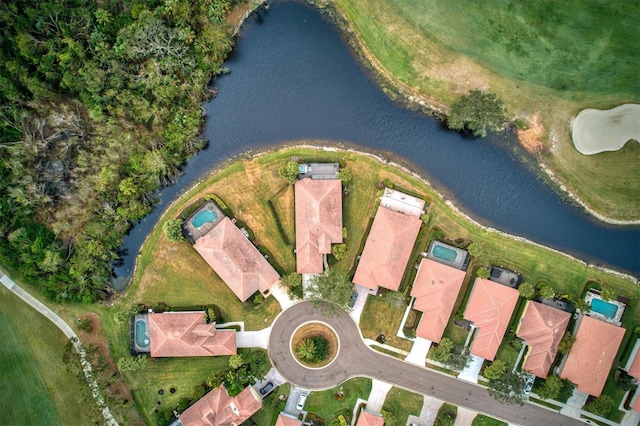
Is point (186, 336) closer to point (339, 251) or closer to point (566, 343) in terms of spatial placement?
point (339, 251)

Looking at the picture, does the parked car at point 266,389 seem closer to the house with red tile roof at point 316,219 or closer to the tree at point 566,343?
the house with red tile roof at point 316,219

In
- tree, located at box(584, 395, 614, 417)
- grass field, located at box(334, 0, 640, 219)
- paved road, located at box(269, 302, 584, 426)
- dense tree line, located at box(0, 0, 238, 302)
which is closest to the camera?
dense tree line, located at box(0, 0, 238, 302)

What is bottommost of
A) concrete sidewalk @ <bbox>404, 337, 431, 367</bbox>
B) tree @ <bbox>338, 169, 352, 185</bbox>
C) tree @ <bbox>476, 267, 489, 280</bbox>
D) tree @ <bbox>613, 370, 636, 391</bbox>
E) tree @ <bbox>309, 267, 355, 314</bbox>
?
concrete sidewalk @ <bbox>404, 337, 431, 367</bbox>

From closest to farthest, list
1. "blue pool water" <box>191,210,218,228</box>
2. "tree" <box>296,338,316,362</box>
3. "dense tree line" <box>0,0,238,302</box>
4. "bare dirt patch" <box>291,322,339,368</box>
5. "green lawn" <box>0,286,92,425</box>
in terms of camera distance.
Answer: "dense tree line" <box>0,0,238,302</box> → "tree" <box>296,338,316,362</box> → "green lawn" <box>0,286,92,425</box> → "bare dirt patch" <box>291,322,339,368</box> → "blue pool water" <box>191,210,218,228</box>

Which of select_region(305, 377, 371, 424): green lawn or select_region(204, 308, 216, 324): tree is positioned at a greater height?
select_region(204, 308, 216, 324): tree

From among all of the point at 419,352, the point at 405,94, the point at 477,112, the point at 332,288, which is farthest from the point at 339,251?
the point at 477,112

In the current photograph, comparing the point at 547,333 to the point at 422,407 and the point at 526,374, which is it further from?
the point at 422,407

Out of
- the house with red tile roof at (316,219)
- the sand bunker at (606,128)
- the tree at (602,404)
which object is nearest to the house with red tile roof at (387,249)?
the house with red tile roof at (316,219)

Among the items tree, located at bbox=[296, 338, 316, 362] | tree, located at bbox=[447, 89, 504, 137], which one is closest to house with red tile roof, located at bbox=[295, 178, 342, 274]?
tree, located at bbox=[296, 338, 316, 362]

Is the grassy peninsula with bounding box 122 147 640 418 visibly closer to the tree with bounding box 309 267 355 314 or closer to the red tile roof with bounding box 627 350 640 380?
the tree with bounding box 309 267 355 314
